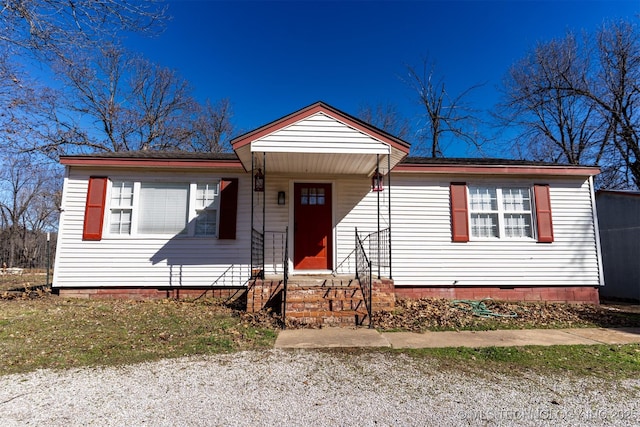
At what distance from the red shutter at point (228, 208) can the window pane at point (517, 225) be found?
6.43 metres

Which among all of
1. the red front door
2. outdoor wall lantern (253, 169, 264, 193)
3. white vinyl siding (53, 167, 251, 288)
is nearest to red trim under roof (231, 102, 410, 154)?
outdoor wall lantern (253, 169, 264, 193)

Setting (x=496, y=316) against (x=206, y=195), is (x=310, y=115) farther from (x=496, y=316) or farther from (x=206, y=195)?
(x=496, y=316)

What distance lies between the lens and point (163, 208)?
7422 millimetres

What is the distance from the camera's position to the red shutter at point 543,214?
769 cm

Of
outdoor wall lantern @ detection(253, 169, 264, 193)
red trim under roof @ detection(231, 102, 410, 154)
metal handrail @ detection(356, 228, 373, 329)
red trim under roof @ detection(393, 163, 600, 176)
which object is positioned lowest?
metal handrail @ detection(356, 228, 373, 329)

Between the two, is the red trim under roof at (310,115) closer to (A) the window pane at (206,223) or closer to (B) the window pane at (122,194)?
(A) the window pane at (206,223)

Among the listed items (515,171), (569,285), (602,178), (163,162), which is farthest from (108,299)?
(602,178)

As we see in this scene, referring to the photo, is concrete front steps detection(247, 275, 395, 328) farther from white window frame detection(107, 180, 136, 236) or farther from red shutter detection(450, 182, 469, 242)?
white window frame detection(107, 180, 136, 236)

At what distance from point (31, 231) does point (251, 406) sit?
30.1m

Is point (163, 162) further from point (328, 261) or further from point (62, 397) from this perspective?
point (62, 397)

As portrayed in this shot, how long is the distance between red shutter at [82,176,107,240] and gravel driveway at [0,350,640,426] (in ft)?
15.0

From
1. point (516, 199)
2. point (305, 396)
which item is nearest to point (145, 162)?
point (305, 396)

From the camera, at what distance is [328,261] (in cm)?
764

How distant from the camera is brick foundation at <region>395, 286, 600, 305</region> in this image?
24.8 feet
